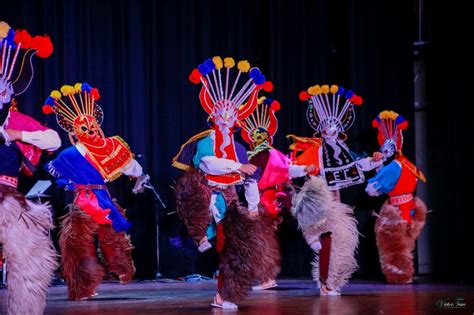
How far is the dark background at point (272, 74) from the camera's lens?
27.3ft

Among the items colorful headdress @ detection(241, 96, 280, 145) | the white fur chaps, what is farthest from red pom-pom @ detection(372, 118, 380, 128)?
the white fur chaps

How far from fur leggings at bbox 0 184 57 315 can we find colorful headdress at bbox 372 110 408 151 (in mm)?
4692

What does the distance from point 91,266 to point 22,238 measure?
6.86ft

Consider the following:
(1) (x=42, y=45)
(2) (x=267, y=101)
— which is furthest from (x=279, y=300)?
(1) (x=42, y=45)

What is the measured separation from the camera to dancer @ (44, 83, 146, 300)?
6441mm

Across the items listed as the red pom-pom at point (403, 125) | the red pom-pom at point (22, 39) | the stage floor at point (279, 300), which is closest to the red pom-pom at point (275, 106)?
the red pom-pom at point (403, 125)

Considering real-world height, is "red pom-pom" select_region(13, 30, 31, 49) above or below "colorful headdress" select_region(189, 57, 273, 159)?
above

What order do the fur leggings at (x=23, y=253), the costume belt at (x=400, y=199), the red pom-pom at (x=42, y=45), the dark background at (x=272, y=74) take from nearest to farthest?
1. the fur leggings at (x=23, y=253)
2. the red pom-pom at (x=42, y=45)
3. the costume belt at (x=400, y=199)
4. the dark background at (x=272, y=74)

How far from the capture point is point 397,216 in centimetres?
800

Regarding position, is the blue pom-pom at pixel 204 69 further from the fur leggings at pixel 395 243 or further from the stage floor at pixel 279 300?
the fur leggings at pixel 395 243

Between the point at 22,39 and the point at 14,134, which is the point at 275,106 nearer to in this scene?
the point at 22,39

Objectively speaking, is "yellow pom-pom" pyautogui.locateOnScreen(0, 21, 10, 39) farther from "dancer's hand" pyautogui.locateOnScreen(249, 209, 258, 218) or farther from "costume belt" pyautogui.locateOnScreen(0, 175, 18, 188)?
"dancer's hand" pyautogui.locateOnScreen(249, 209, 258, 218)

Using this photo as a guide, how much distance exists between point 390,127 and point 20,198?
483 cm

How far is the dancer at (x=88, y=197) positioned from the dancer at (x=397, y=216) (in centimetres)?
250
